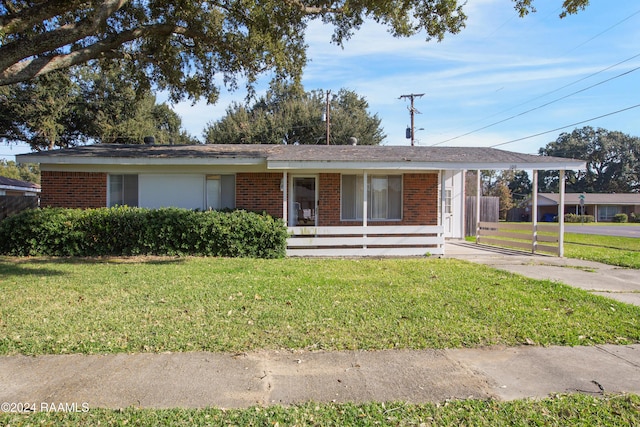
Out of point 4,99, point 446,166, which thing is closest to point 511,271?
point 446,166

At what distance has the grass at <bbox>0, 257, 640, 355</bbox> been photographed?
15.0 ft

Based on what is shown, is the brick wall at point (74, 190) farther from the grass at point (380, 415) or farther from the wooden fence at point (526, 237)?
the wooden fence at point (526, 237)

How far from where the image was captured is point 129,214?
10.8 m

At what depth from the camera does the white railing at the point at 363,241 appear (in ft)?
37.6

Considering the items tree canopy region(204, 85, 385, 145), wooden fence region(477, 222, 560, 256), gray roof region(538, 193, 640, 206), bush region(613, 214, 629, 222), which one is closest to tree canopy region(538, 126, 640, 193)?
gray roof region(538, 193, 640, 206)

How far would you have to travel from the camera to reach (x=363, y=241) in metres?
11.7

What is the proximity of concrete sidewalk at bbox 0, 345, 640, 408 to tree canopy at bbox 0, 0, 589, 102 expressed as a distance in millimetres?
6273

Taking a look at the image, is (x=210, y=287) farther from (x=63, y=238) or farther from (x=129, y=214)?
(x=63, y=238)

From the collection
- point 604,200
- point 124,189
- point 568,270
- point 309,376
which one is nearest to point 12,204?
point 124,189

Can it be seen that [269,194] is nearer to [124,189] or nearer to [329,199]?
[329,199]

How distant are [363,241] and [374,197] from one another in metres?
2.14

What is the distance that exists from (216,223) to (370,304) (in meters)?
5.89

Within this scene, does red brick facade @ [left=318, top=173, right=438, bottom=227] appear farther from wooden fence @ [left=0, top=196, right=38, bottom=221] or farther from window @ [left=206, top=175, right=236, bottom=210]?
wooden fence @ [left=0, top=196, right=38, bottom=221]

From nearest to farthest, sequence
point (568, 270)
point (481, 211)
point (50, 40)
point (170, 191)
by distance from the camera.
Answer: point (50, 40) → point (568, 270) → point (170, 191) → point (481, 211)
